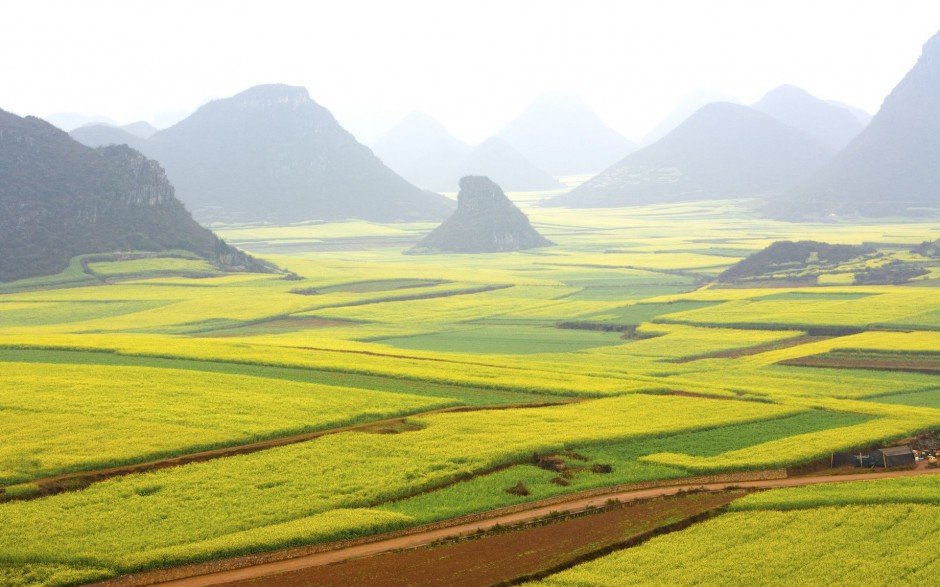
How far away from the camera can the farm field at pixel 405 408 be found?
34.8 m

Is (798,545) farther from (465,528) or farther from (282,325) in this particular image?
(282,325)

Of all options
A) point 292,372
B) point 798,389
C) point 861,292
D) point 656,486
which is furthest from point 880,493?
point 861,292

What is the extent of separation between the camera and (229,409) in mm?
48812

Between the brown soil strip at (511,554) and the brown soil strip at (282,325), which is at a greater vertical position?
the brown soil strip at (511,554)

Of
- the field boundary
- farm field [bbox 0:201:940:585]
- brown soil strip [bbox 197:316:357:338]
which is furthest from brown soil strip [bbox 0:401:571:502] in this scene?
brown soil strip [bbox 197:316:357:338]

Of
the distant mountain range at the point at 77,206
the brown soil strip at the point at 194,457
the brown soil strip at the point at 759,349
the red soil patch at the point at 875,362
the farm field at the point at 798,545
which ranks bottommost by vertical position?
the brown soil strip at the point at 759,349

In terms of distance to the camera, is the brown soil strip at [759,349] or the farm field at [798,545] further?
the brown soil strip at [759,349]

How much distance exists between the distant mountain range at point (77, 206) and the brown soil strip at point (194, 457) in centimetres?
10262

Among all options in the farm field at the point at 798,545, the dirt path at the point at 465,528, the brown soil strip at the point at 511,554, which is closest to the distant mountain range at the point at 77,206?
the dirt path at the point at 465,528

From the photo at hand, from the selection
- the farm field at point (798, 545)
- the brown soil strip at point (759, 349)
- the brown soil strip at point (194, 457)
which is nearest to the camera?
the farm field at point (798, 545)

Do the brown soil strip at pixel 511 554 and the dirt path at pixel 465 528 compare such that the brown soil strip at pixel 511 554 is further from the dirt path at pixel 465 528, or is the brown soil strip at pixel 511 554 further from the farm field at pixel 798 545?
the farm field at pixel 798 545

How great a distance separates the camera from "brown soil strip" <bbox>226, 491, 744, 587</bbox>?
30.6m

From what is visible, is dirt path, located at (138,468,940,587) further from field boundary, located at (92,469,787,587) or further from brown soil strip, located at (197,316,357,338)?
brown soil strip, located at (197,316,357,338)

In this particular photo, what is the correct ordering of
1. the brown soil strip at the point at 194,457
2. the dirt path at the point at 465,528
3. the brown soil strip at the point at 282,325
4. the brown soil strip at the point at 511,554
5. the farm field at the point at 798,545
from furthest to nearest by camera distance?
the brown soil strip at the point at 282,325 < the brown soil strip at the point at 194,457 < the dirt path at the point at 465,528 < the brown soil strip at the point at 511,554 < the farm field at the point at 798,545
